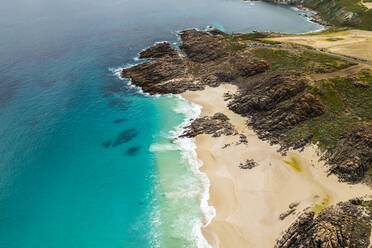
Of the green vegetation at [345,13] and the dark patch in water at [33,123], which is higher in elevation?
the green vegetation at [345,13]

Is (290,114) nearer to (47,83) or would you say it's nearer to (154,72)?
(154,72)

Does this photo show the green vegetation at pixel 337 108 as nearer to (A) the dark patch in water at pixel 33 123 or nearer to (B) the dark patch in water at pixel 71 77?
(A) the dark patch in water at pixel 33 123

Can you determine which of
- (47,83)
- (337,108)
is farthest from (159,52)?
(337,108)

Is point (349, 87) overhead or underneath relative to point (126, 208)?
overhead

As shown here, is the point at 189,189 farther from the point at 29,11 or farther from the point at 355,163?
the point at 29,11

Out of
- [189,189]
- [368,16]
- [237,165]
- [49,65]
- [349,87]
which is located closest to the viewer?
[189,189]

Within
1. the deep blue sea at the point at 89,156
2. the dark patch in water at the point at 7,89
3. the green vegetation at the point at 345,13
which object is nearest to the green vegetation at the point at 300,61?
the deep blue sea at the point at 89,156

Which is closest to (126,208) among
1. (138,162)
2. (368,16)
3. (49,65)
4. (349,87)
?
(138,162)
